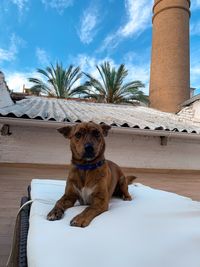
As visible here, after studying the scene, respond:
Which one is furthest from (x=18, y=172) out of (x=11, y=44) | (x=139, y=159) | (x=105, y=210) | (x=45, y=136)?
(x=11, y=44)

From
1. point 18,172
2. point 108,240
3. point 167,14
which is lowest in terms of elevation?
point 18,172

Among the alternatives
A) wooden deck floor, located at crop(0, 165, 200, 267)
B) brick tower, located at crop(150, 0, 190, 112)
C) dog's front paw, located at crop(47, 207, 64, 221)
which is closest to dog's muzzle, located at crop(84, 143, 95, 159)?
dog's front paw, located at crop(47, 207, 64, 221)

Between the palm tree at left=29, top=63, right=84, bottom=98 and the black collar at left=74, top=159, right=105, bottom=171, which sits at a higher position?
the palm tree at left=29, top=63, right=84, bottom=98

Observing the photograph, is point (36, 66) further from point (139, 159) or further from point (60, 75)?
point (139, 159)

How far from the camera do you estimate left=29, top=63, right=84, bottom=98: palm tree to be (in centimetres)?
1539

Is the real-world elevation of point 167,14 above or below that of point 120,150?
above

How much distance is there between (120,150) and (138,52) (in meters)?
9.78

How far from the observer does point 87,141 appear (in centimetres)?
173

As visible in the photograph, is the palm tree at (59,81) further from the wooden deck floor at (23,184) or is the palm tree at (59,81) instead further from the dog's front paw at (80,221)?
the dog's front paw at (80,221)

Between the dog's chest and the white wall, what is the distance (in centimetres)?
454

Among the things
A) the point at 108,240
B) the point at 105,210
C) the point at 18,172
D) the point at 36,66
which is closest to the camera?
the point at 108,240

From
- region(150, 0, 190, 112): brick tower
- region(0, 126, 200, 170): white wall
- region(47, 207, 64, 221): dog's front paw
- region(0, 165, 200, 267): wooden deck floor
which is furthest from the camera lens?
region(150, 0, 190, 112): brick tower

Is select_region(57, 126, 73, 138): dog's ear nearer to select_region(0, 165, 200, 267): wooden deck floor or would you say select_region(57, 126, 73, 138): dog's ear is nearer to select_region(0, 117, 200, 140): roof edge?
select_region(0, 165, 200, 267): wooden deck floor

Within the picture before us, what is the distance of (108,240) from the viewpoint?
1.21m
